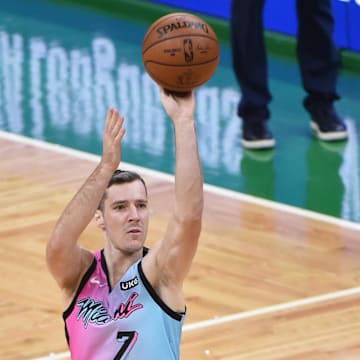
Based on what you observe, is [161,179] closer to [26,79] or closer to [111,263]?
[26,79]

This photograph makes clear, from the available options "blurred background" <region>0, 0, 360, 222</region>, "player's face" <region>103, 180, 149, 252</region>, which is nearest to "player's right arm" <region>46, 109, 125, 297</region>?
"player's face" <region>103, 180, 149, 252</region>

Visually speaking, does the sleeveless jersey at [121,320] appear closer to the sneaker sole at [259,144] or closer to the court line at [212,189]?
the court line at [212,189]

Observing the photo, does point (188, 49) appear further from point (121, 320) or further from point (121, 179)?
point (121, 320)

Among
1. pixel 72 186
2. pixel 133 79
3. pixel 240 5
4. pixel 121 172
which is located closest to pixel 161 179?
pixel 72 186

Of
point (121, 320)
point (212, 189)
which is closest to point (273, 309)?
point (212, 189)

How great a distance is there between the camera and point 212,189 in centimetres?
884

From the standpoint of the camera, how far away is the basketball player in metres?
5.05

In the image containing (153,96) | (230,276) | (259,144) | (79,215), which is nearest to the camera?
(79,215)

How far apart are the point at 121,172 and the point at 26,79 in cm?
555

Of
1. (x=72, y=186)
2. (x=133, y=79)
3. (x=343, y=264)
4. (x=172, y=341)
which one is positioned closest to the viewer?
(x=172, y=341)

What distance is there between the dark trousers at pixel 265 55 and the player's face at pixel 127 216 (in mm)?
3885

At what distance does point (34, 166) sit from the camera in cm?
925

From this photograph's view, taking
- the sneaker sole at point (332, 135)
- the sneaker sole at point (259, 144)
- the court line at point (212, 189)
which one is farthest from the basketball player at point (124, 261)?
the sneaker sole at point (332, 135)

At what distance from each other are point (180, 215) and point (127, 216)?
373 millimetres
